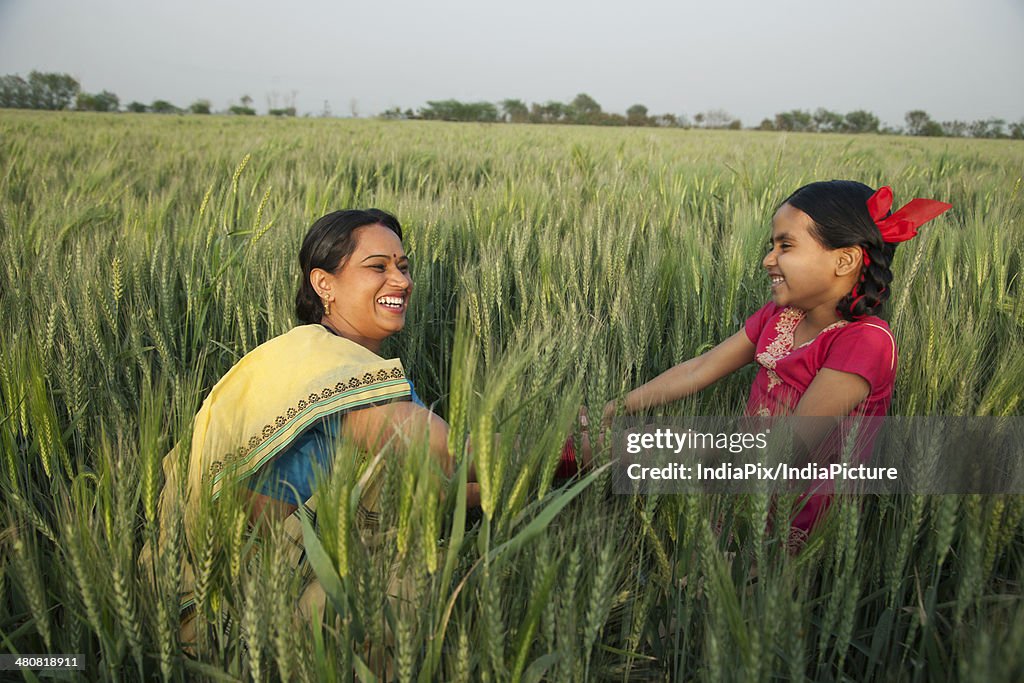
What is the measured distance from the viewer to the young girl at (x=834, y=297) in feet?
4.84

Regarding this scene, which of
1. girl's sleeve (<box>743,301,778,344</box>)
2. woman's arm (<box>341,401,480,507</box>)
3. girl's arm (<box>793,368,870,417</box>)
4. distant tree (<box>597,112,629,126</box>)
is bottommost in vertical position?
woman's arm (<box>341,401,480,507</box>)

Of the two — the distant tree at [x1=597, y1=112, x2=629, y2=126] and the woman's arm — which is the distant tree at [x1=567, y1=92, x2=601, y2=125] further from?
the woman's arm

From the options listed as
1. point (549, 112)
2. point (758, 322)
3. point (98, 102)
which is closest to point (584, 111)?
point (549, 112)

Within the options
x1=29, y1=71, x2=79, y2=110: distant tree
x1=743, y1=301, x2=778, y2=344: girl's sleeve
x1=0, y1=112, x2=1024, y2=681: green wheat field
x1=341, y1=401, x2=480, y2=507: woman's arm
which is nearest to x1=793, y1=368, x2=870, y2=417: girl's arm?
x1=0, y1=112, x2=1024, y2=681: green wheat field

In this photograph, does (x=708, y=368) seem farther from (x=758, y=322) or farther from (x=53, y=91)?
(x=53, y=91)

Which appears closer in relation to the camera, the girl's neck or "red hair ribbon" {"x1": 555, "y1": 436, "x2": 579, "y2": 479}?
"red hair ribbon" {"x1": 555, "y1": 436, "x2": 579, "y2": 479}

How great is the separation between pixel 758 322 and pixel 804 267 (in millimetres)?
268

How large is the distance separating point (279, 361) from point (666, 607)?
0.86 meters

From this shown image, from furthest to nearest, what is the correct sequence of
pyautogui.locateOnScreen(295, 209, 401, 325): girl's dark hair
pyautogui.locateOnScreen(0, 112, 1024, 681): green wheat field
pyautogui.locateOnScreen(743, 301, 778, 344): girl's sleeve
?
pyautogui.locateOnScreen(743, 301, 778, 344): girl's sleeve < pyautogui.locateOnScreen(295, 209, 401, 325): girl's dark hair < pyautogui.locateOnScreen(0, 112, 1024, 681): green wheat field

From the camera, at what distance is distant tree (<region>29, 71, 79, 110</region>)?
2308 centimetres

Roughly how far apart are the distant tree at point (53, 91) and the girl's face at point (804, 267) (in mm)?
→ 26603

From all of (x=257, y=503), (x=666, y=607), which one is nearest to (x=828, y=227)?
(x=666, y=607)

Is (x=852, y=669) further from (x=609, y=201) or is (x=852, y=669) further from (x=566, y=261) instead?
(x=609, y=201)

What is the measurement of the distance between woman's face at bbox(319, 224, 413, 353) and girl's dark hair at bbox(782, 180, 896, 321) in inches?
38.0
